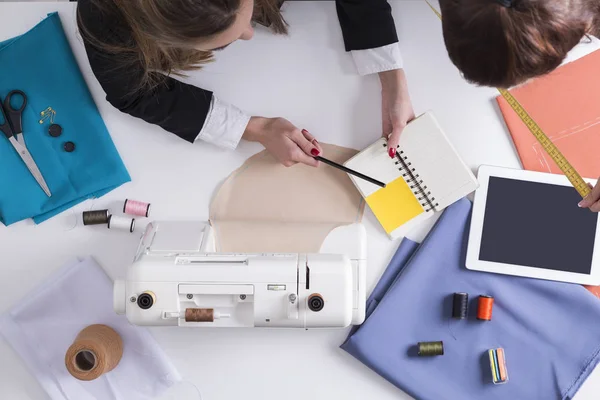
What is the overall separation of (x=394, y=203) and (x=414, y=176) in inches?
→ 2.7

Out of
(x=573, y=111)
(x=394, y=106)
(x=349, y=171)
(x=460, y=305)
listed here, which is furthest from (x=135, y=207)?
(x=573, y=111)

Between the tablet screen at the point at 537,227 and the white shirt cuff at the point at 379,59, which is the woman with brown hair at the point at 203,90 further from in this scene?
the tablet screen at the point at 537,227

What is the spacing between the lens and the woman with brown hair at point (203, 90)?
1004mm

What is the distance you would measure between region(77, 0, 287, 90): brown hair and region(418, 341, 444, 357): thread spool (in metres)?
0.71

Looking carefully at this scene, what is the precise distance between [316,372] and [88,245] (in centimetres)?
56

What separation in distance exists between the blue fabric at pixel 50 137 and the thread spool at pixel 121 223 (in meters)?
0.07

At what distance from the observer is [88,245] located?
3.93 ft

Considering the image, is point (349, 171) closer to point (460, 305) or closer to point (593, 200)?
point (460, 305)

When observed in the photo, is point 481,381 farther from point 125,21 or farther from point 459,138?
point 125,21

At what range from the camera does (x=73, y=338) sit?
117 cm

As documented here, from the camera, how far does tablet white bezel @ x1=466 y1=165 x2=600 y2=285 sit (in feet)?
3.71

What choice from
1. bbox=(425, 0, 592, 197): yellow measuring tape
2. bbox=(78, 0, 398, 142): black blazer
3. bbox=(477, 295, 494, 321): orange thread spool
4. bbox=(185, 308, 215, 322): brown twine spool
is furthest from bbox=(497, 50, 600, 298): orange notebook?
bbox=(185, 308, 215, 322): brown twine spool

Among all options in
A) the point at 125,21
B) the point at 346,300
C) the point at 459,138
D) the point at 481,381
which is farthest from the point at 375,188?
the point at 125,21

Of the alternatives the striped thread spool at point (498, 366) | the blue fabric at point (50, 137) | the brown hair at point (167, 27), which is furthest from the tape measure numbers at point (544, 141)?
the blue fabric at point (50, 137)
